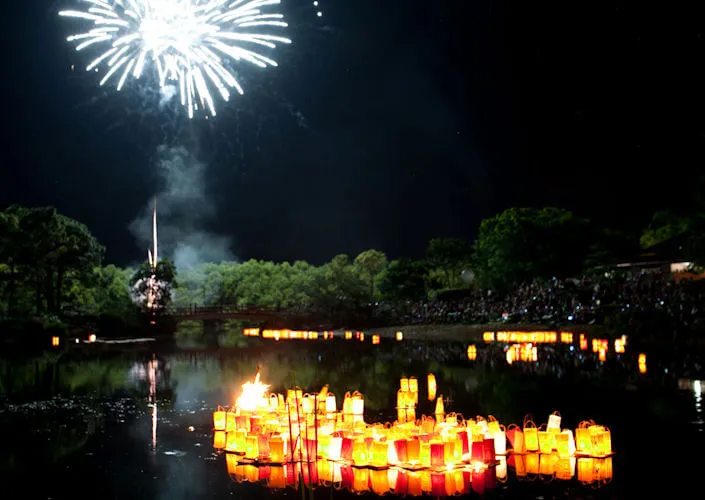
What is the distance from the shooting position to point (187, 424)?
45.2 ft

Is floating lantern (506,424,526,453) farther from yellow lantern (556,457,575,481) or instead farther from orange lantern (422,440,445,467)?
orange lantern (422,440,445,467)

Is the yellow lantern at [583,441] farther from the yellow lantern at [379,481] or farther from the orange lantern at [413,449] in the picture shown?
the yellow lantern at [379,481]

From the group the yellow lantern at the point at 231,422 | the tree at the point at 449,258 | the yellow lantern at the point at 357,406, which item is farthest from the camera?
the tree at the point at 449,258

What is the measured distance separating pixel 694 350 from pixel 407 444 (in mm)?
18220

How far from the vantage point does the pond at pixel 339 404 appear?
30.2ft

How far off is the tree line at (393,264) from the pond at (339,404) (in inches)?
Answer: 507

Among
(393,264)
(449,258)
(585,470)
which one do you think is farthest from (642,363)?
(393,264)

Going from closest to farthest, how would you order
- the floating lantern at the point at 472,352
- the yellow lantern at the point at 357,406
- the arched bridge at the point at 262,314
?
the yellow lantern at the point at 357,406, the floating lantern at the point at 472,352, the arched bridge at the point at 262,314

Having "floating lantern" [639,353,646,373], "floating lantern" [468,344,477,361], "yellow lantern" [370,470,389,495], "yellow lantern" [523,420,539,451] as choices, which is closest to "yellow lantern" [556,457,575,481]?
"yellow lantern" [523,420,539,451]

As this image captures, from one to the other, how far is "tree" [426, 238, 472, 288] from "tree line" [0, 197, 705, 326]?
3.3 inches

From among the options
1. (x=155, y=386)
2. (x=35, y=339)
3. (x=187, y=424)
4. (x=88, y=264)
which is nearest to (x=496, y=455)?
(x=187, y=424)

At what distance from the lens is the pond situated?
9.20 metres

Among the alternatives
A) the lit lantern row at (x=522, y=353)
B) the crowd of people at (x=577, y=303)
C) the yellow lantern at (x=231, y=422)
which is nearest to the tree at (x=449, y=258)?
the crowd of people at (x=577, y=303)

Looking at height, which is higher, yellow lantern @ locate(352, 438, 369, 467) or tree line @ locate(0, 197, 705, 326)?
tree line @ locate(0, 197, 705, 326)
